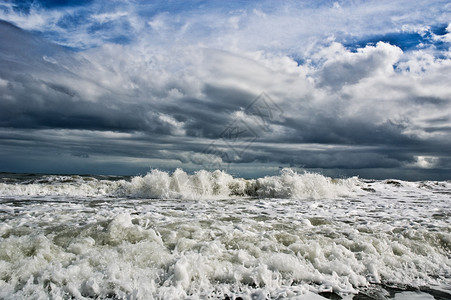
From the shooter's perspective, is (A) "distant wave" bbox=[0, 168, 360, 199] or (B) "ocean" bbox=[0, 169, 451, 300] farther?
(A) "distant wave" bbox=[0, 168, 360, 199]

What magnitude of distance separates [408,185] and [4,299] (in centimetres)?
2568

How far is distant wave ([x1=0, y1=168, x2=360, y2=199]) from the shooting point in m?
15.4

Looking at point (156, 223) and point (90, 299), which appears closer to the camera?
point (90, 299)

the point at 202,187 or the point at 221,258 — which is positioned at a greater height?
the point at 202,187

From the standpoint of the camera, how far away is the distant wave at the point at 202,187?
50.4ft

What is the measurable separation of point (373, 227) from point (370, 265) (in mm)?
2853

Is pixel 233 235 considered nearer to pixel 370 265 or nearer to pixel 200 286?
pixel 200 286

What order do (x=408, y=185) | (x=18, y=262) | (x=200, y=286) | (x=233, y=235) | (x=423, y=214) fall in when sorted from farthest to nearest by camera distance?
(x=408, y=185) → (x=423, y=214) → (x=233, y=235) → (x=18, y=262) → (x=200, y=286)

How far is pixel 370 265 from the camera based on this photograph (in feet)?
15.7

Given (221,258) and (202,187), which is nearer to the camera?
(221,258)

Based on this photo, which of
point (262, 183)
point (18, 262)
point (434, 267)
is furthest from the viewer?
point (262, 183)

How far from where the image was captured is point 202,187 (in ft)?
53.0

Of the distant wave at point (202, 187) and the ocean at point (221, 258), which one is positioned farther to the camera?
the distant wave at point (202, 187)

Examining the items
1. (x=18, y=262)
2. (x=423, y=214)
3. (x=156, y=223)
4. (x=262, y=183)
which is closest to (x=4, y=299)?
(x=18, y=262)
